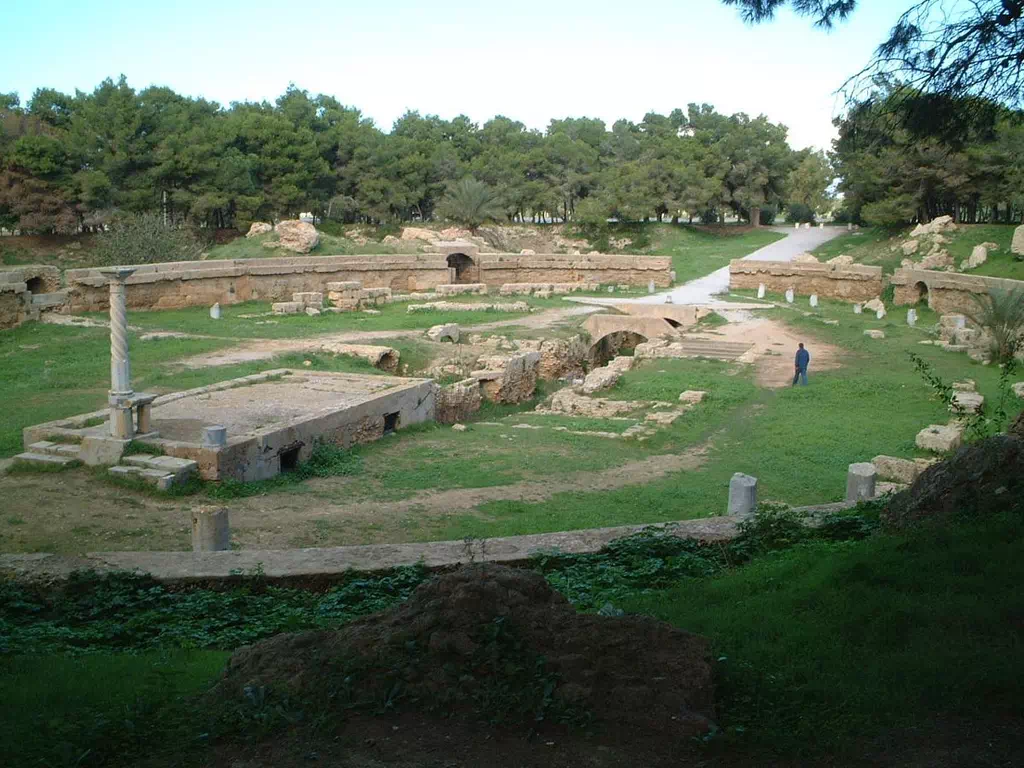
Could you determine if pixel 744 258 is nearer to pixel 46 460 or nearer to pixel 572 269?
pixel 572 269

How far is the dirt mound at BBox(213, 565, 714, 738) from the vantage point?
3947 millimetres

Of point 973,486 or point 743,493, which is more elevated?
point 973,486

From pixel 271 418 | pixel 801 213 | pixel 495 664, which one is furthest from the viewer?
pixel 801 213

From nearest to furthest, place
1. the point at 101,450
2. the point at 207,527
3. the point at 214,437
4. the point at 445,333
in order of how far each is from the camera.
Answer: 1. the point at 207,527
2. the point at 214,437
3. the point at 101,450
4. the point at 445,333

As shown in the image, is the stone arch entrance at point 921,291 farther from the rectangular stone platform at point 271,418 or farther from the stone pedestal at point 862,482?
the stone pedestal at point 862,482

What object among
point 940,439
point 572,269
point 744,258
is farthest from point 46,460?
point 744,258

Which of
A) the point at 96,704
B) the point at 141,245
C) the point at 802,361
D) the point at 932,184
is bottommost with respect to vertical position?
the point at 96,704

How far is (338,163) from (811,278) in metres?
29.8

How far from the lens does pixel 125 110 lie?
43.7 metres

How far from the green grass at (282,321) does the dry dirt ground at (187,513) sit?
12.5 meters

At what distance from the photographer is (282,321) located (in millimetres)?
28109

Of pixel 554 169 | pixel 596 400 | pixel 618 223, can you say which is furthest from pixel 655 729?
pixel 554 169

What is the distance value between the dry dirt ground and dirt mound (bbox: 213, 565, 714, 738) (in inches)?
251

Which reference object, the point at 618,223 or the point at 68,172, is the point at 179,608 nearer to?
the point at 68,172
